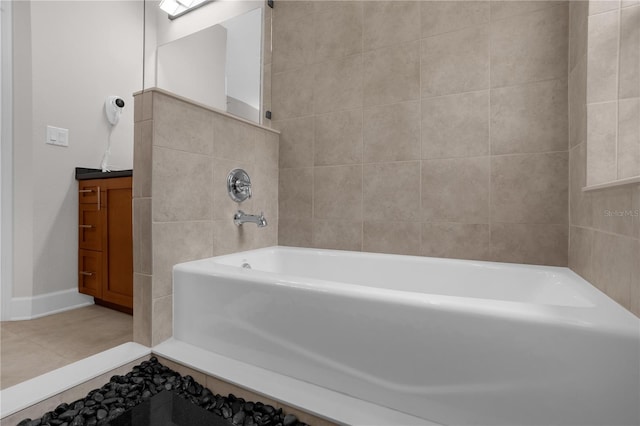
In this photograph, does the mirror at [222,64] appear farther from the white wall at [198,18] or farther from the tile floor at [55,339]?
the tile floor at [55,339]

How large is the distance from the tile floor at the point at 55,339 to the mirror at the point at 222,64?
1363mm

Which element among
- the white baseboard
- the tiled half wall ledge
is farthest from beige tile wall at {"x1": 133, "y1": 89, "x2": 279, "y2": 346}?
the tiled half wall ledge

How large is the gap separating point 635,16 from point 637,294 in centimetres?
100

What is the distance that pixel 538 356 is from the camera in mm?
783

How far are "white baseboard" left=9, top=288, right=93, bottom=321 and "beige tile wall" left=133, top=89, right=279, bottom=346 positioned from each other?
1.06 metres

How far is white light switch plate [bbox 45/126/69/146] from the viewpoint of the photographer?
6.73ft

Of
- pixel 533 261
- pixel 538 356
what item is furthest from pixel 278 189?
pixel 538 356

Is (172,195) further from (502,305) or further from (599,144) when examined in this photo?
(599,144)

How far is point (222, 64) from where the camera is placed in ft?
6.86

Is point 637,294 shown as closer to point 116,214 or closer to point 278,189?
point 278,189

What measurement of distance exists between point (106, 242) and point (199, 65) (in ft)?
4.20

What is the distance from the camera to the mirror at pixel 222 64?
1.89 metres

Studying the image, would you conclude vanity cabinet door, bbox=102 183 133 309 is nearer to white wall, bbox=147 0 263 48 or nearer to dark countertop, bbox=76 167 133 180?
dark countertop, bbox=76 167 133 180

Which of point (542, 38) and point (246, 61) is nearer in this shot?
point (542, 38)
